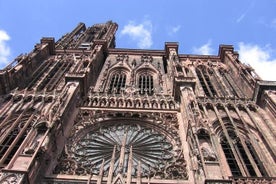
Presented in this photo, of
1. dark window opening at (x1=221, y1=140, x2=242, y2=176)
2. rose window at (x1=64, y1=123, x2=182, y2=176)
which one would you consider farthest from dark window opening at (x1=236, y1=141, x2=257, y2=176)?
rose window at (x1=64, y1=123, x2=182, y2=176)

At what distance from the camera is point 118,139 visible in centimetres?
1546

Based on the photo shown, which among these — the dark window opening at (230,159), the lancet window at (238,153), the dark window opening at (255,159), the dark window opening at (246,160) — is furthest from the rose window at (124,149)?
the dark window opening at (255,159)

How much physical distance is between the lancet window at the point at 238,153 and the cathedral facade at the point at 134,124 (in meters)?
0.05

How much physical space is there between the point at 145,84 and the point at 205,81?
176 inches

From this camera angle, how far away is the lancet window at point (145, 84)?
20.5m

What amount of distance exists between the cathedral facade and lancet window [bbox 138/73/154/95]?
0.08m

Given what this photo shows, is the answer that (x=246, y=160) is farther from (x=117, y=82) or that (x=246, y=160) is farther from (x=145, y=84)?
(x=117, y=82)

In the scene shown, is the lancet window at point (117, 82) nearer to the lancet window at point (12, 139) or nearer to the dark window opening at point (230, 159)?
the lancet window at point (12, 139)

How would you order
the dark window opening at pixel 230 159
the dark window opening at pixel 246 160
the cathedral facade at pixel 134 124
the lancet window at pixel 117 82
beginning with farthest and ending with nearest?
the lancet window at pixel 117 82, the dark window opening at pixel 246 160, the dark window opening at pixel 230 159, the cathedral facade at pixel 134 124

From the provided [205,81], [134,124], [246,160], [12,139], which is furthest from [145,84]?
[12,139]

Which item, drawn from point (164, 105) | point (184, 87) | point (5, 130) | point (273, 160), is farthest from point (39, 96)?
point (273, 160)

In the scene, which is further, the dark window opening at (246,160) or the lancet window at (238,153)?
the dark window opening at (246,160)

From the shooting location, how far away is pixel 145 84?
73.4 feet

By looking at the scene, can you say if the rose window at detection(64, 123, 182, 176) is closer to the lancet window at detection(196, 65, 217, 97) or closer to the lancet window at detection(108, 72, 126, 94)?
the lancet window at detection(108, 72, 126, 94)
